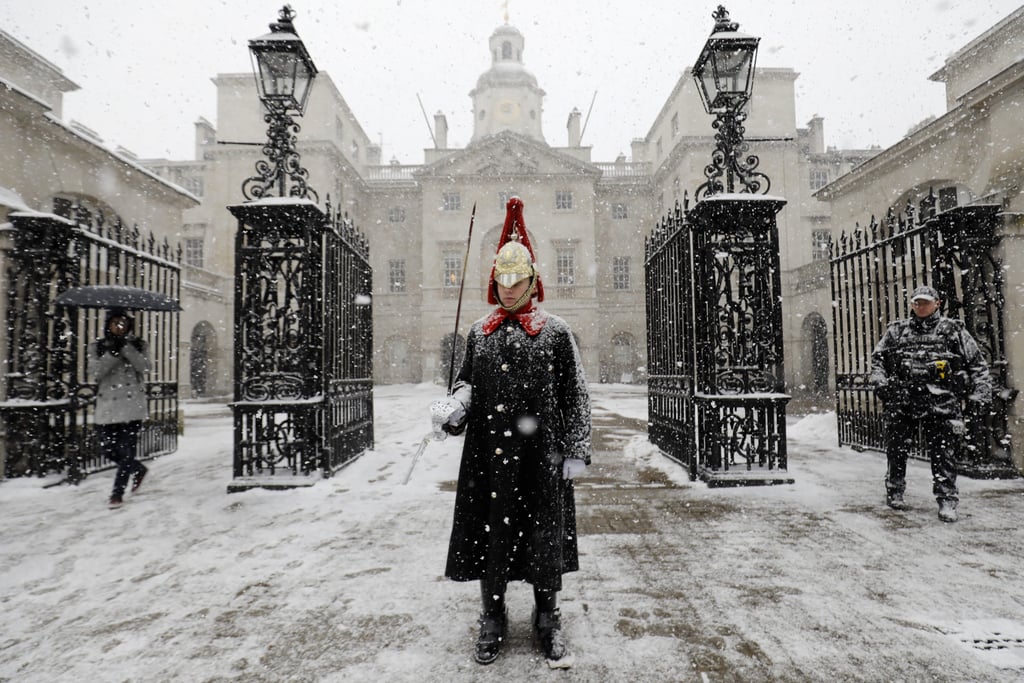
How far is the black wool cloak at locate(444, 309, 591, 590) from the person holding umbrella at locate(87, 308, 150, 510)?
4.67m

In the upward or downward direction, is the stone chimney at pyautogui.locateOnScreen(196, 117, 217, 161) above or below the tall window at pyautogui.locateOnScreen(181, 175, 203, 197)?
above

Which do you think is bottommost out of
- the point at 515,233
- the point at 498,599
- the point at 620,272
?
the point at 498,599

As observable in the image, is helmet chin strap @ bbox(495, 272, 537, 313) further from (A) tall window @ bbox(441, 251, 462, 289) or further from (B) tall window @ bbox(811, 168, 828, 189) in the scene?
(B) tall window @ bbox(811, 168, 828, 189)

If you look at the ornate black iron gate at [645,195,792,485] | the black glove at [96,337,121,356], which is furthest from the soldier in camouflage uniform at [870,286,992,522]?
the black glove at [96,337,121,356]

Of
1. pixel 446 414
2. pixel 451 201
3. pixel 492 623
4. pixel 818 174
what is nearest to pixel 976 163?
pixel 446 414

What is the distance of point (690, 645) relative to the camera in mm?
2824

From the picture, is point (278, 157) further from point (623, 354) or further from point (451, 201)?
point (623, 354)

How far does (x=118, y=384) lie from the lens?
233 inches

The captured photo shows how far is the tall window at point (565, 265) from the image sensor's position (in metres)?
34.7

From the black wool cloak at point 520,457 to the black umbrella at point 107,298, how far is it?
17.1 ft

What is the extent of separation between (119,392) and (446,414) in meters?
4.83

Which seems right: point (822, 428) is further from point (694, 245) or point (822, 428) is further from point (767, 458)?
point (694, 245)

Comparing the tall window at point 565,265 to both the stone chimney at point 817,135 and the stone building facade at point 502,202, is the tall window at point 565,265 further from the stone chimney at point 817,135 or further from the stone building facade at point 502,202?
the stone chimney at point 817,135

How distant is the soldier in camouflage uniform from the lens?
4.97 m
